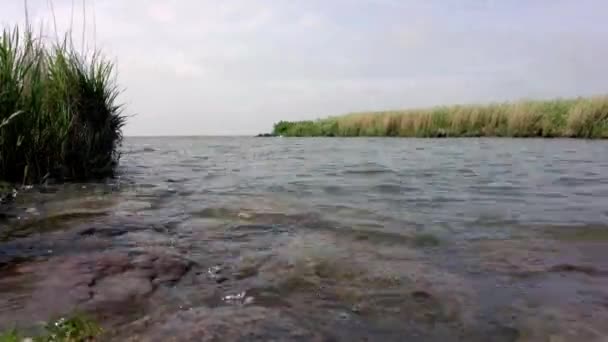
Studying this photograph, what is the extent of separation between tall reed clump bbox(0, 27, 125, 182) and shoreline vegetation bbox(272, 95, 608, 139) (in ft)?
53.9

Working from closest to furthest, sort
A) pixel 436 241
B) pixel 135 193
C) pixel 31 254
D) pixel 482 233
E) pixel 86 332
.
Answer: pixel 86 332 < pixel 31 254 < pixel 436 241 < pixel 482 233 < pixel 135 193

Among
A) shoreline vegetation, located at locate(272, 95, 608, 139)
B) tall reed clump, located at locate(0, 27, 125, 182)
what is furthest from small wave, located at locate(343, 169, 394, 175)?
shoreline vegetation, located at locate(272, 95, 608, 139)

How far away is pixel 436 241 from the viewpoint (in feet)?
10.4

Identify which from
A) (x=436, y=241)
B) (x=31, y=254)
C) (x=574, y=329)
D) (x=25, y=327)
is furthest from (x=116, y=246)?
(x=574, y=329)

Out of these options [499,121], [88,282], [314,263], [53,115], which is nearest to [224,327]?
[88,282]

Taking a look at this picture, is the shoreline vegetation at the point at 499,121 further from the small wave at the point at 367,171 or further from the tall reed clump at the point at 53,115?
the tall reed clump at the point at 53,115

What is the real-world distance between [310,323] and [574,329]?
0.97m

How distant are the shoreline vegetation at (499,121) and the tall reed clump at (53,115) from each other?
1643 centimetres

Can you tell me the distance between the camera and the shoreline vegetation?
57.5 feet

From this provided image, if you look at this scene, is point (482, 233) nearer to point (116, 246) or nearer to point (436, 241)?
point (436, 241)

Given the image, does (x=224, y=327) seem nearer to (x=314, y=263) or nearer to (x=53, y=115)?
(x=314, y=263)

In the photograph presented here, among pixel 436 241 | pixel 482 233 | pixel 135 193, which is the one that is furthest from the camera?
pixel 135 193

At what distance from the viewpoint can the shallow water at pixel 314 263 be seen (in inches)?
71.0

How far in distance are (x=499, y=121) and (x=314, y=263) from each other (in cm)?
2014
